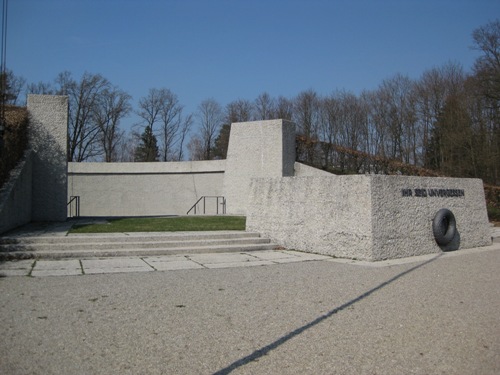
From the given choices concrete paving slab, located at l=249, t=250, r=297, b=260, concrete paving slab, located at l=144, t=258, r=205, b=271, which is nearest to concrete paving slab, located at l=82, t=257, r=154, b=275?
concrete paving slab, located at l=144, t=258, r=205, b=271

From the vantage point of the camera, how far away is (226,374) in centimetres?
326

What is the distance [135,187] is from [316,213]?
592 inches

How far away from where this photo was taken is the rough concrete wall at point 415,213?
8.90m

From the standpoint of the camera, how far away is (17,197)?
10.7 meters

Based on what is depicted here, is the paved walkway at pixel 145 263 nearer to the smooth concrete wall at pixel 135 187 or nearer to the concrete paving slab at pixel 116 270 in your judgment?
the concrete paving slab at pixel 116 270

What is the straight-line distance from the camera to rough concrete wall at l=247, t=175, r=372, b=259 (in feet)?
29.3

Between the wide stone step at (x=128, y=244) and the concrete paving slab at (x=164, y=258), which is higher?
the wide stone step at (x=128, y=244)

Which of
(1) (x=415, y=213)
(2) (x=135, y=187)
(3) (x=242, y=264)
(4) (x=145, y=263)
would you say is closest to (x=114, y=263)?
(4) (x=145, y=263)

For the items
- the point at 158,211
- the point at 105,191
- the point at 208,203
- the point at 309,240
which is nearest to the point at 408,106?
the point at 208,203

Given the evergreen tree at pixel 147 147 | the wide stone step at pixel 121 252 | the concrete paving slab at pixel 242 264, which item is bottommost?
the concrete paving slab at pixel 242 264

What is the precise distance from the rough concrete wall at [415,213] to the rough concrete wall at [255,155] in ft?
25.1

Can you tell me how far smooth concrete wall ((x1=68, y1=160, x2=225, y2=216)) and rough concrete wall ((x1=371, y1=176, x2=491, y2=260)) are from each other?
525 inches

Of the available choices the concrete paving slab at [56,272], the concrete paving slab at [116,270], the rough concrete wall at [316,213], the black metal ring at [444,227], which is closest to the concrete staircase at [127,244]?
the rough concrete wall at [316,213]

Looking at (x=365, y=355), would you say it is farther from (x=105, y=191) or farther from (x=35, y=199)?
(x=105, y=191)
